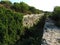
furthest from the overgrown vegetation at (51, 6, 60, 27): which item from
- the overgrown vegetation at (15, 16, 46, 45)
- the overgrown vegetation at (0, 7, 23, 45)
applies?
the overgrown vegetation at (0, 7, 23, 45)

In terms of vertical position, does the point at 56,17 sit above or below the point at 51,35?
above

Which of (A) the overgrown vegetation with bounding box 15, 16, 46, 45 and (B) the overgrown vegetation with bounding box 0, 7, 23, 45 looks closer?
(A) the overgrown vegetation with bounding box 15, 16, 46, 45

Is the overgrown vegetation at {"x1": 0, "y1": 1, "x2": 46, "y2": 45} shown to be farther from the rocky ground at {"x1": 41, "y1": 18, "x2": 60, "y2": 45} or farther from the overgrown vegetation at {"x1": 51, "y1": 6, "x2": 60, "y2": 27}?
the rocky ground at {"x1": 41, "y1": 18, "x2": 60, "y2": 45}

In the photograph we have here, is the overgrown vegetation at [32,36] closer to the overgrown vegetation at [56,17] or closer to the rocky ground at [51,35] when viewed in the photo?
the rocky ground at [51,35]

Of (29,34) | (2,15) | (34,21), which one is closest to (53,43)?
(29,34)

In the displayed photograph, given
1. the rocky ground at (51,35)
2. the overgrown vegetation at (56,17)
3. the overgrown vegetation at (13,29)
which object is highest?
the overgrown vegetation at (56,17)

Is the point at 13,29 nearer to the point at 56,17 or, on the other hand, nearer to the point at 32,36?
the point at 32,36

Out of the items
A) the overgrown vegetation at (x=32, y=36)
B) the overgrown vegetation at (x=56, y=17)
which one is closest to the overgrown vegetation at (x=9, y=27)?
the overgrown vegetation at (x=32, y=36)

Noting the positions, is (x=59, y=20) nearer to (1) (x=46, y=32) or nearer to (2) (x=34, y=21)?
(1) (x=46, y=32)

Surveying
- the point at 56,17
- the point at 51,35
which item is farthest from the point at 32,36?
the point at 51,35
